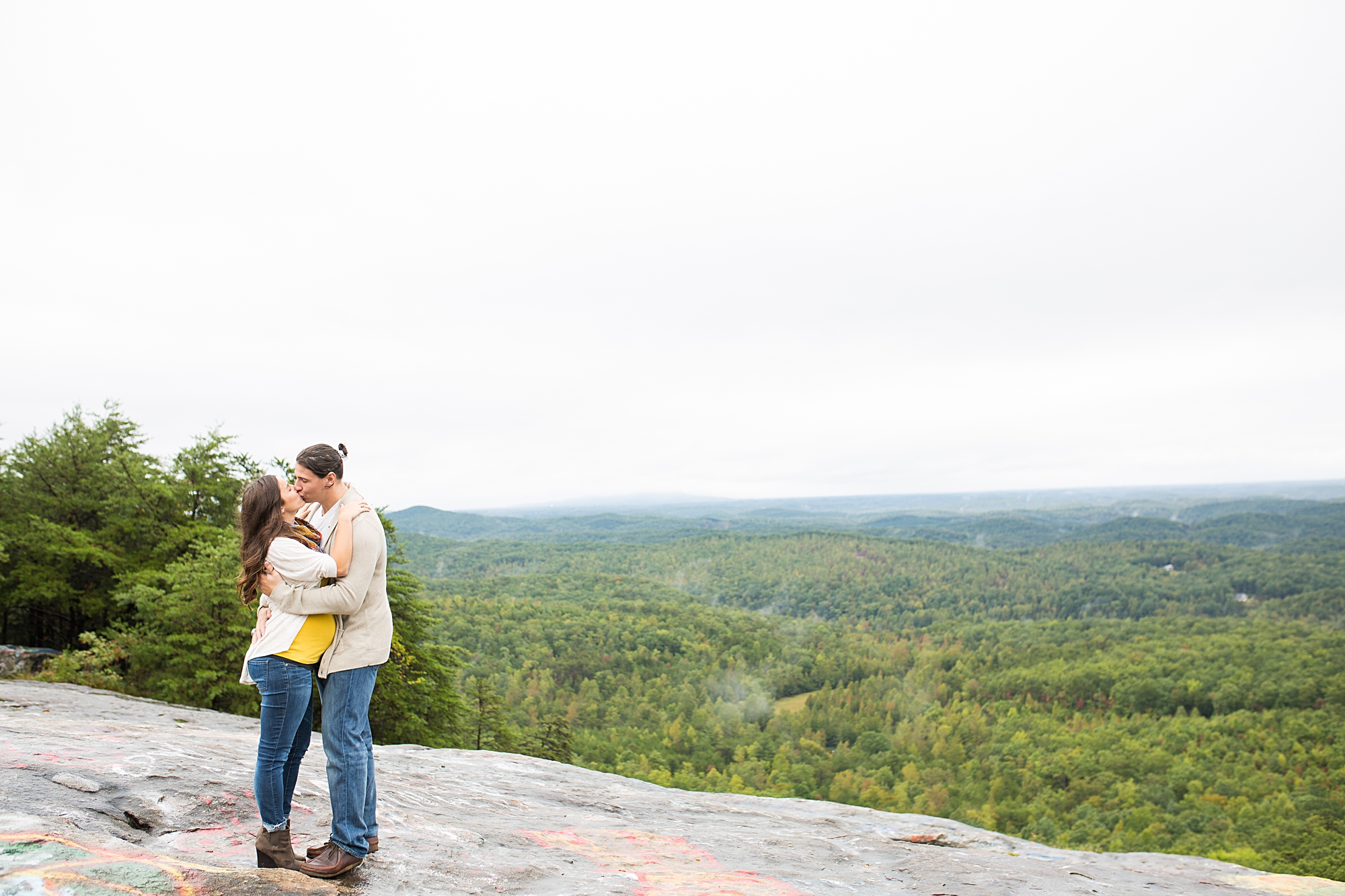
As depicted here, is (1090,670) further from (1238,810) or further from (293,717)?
(293,717)

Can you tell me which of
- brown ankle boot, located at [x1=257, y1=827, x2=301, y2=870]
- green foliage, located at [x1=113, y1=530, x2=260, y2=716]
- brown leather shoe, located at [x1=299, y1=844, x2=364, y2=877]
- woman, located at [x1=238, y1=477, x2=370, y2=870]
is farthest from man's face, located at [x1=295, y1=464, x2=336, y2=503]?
green foliage, located at [x1=113, y1=530, x2=260, y2=716]

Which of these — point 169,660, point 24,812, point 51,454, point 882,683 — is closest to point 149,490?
Result: point 51,454

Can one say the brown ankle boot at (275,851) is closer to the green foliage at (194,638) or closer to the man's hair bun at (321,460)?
the man's hair bun at (321,460)

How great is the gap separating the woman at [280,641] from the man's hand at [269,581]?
0.03m

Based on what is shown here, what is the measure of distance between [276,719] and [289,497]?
4.61ft

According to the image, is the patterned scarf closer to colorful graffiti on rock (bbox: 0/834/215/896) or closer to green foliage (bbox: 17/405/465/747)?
colorful graffiti on rock (bbox: 0/834/215/896)

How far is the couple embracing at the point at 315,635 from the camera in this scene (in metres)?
3.80

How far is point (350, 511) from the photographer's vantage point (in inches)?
159

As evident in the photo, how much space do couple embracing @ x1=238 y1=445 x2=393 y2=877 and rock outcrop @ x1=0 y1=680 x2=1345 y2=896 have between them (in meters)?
0.42

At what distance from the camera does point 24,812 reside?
4.01 metres

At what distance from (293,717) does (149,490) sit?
2348 cm

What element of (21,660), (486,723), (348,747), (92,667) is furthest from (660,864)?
(486,723)

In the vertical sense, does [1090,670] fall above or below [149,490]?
below

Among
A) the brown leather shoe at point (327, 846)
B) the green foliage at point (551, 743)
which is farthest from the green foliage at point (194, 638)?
the green foliage at point (551, 743)
